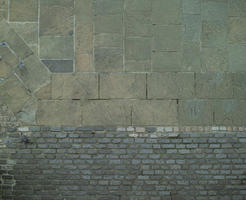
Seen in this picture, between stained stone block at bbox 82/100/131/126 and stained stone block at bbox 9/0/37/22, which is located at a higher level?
stained stone block at bbox 9/0/37/22

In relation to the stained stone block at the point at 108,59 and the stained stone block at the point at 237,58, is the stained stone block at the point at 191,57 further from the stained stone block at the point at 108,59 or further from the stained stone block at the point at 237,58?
the stained stone block at the point at 108,59

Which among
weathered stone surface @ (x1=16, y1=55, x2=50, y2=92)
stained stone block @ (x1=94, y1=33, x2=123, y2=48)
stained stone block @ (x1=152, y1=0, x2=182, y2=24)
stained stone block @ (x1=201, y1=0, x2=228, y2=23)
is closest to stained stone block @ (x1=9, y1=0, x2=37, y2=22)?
weathered stone surface @ (x1=16, y1=55, x2=50, y2=92)

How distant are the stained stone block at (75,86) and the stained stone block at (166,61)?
1122 mm

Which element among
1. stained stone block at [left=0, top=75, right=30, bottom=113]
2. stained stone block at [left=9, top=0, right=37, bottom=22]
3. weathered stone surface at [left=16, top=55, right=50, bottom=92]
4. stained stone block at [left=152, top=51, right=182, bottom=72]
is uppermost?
stained stone block at [left=9, top=0, right=37, bottom=22]

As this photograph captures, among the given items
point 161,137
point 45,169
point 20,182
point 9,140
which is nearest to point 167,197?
point 161,137

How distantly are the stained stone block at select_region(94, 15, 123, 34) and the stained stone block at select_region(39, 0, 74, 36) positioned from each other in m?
0.48

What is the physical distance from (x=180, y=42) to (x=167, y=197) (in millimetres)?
2852

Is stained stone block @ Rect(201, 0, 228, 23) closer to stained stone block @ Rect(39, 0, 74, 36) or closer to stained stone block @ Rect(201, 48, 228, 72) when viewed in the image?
stained stone block @ Rect(201, 48, 228, 72)

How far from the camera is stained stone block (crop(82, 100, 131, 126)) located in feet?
13.6

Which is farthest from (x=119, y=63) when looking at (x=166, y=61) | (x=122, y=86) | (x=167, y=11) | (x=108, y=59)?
(x=167, y=11)

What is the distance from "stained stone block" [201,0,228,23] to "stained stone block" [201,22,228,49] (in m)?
0.11

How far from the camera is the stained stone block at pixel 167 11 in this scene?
415 cm

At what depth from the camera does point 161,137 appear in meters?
4.15

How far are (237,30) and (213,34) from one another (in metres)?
0.46
